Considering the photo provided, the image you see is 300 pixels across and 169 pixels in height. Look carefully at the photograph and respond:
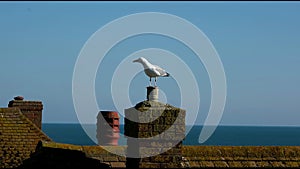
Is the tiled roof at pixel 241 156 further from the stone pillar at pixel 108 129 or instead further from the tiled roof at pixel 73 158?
the stone pillar at pixel 108 129

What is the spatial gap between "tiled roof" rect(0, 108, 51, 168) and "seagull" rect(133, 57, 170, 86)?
242 inches

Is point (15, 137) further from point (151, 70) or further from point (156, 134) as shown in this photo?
point (156, 134)

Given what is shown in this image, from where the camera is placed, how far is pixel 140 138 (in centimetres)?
1044

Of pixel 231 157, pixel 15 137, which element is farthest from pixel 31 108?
pixel 231 157

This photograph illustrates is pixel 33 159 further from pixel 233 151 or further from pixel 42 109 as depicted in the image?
pixel 42 109

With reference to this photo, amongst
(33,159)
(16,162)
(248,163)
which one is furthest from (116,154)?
(16,162)

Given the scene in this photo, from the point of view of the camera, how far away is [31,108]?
19.1 metres

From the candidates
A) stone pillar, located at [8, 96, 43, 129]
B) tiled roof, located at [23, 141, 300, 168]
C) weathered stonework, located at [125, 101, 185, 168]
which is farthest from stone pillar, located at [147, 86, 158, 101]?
stone pillar, located at [8, 96, 43, 129]

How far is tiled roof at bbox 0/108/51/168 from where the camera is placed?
15.8m

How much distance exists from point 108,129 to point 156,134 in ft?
16.2

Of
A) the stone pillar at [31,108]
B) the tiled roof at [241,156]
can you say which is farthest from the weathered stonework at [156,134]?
the stone pillar at [31,108]

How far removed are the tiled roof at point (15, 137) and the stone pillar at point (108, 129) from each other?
232cm

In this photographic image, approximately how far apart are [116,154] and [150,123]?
90.1 inches

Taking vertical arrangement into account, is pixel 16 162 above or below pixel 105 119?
below
